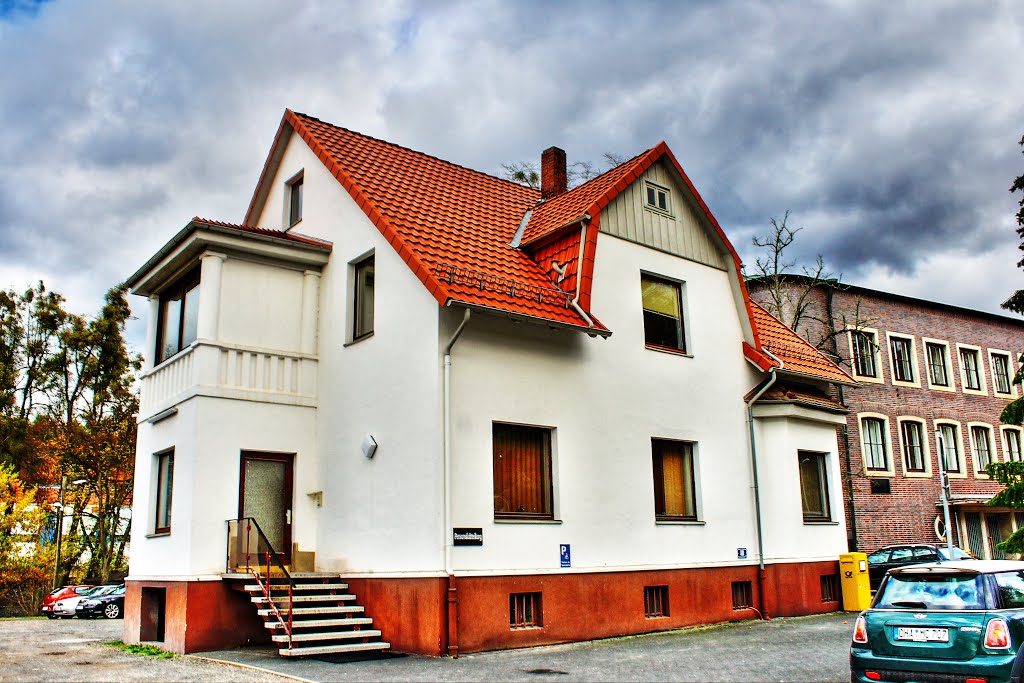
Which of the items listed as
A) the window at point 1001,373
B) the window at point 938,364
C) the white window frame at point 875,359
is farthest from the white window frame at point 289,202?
the window at point 1001,373

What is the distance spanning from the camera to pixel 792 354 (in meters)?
20.0

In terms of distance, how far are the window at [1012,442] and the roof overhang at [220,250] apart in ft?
101

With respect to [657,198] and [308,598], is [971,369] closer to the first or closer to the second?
[657,198]

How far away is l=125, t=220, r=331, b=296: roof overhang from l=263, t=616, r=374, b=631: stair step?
249 inches

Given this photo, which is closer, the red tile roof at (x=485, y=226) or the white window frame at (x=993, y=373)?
the red tile roof at (x=485, y=226)

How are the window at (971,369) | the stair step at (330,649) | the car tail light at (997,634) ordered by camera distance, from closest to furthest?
the car tail light at (997,634)
the stair step at (330,649)
the window at (971,369)

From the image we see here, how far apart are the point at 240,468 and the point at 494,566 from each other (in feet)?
15.4

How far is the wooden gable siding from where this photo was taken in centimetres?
1706

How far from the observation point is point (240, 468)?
588 inches

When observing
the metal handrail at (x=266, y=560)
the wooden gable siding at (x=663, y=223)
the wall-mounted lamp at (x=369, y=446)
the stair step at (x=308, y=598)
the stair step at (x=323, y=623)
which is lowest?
the stair step at (x=323, y=623)

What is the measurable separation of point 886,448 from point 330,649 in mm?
24751

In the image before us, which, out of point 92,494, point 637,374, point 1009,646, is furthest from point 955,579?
point 92,494

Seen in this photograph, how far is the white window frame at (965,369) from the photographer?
116ft

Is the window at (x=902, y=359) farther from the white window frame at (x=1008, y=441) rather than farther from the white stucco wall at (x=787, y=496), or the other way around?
the white stucco wall at (x=787, y=496)
